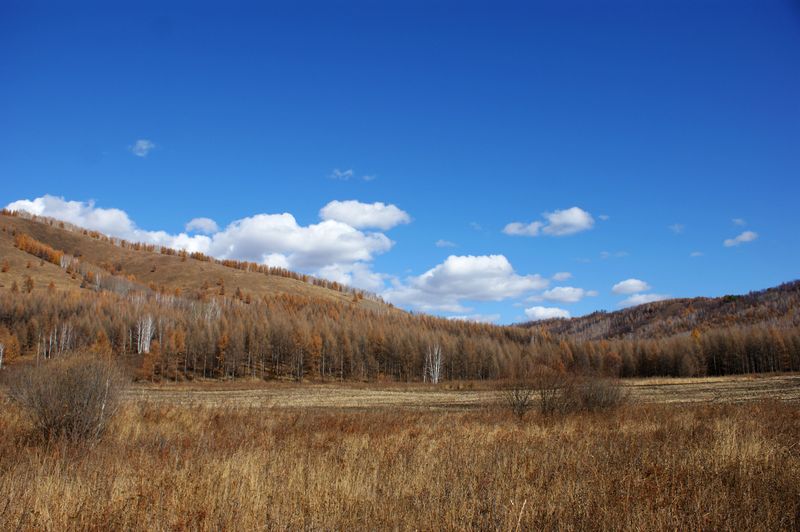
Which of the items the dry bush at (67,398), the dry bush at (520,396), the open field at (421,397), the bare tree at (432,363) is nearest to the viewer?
the dry bush at (67,398)

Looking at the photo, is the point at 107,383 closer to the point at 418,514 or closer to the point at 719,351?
the point at 418,514

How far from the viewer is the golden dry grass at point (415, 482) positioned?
6059 mm

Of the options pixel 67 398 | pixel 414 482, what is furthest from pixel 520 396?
pixel 67 398

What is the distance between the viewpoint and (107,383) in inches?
524

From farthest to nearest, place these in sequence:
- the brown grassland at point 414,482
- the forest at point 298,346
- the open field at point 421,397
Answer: the forest at point 298,346 → the open field at point 421,397 → the brown grassland at point 414,482

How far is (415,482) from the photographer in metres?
7.87

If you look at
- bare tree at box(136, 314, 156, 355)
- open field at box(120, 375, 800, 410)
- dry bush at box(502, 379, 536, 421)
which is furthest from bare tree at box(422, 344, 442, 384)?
dry bush at box(502, 379, 536, 421)

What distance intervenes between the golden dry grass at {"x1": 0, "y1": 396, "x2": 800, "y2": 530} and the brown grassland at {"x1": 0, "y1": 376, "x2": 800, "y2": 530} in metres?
0.03

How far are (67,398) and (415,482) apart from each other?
9.96 metres

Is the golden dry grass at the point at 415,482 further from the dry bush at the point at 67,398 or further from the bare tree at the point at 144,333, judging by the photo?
the bare tree at the point at 144,333

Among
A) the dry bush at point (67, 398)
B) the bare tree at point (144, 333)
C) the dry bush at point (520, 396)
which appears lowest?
the dry bush at point (520, 396)

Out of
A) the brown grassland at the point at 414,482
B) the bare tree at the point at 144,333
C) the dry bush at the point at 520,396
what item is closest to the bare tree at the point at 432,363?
the bare tree at the point at 144,333

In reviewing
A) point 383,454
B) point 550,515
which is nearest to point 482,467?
point 383,454

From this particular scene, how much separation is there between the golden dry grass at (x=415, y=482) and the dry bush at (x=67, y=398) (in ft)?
1.86
